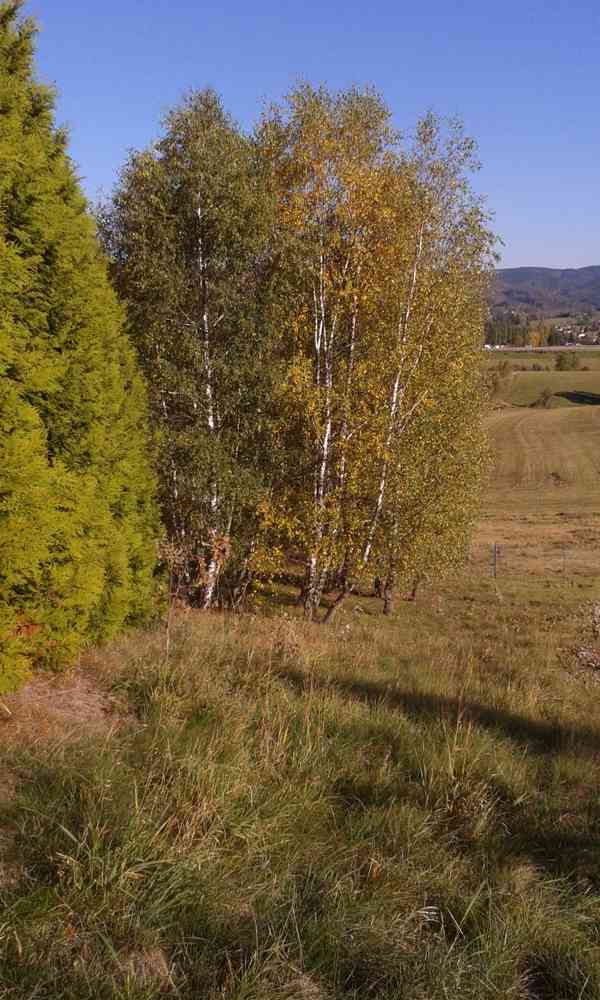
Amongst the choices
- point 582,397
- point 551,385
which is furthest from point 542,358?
point 582,397

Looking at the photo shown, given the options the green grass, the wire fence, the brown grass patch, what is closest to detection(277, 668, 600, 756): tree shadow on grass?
the brown grass patch

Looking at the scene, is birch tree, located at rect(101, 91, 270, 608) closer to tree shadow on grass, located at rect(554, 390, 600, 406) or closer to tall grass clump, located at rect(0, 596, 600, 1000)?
tall grass clump, located at rect(0, 596, 600, 1000)

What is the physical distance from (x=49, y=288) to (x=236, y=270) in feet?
17.8

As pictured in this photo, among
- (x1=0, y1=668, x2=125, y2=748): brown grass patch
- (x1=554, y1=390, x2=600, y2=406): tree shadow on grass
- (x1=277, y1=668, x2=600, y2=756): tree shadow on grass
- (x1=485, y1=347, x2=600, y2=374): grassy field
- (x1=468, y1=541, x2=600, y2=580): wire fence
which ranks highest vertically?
Answer: (x1=485, y1=347, x2=600, y2=374): grassy field

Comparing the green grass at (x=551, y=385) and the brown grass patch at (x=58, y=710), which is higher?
the brown grass patch at (x=58, y=710)

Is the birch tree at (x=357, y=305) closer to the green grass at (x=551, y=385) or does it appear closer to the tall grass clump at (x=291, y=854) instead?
the tall grass clump at (x=291, y=854)

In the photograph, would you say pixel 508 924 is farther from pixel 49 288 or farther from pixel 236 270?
pixel 236 270

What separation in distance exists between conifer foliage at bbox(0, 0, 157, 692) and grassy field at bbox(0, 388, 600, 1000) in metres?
0.69

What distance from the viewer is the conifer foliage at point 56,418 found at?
530 centimetres

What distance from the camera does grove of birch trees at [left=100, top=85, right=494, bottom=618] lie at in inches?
468

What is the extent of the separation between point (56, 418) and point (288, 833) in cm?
505

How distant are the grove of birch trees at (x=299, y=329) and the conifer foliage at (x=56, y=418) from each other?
2875 mm

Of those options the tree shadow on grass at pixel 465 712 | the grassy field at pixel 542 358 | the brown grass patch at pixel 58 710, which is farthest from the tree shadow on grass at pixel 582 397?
the brown grass patch at pixel 58 710

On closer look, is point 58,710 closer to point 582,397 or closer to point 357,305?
point 357,305
